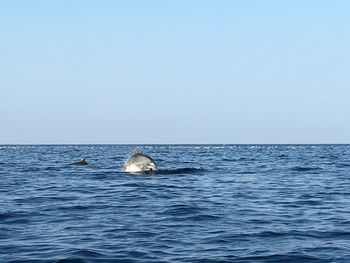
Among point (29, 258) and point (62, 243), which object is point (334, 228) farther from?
point (29, 258)

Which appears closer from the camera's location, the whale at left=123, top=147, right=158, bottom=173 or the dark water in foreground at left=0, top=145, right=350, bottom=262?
the dark water in foreground at left=0, top=145, right=350, bottom=262

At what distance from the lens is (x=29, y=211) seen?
1417 centimetres

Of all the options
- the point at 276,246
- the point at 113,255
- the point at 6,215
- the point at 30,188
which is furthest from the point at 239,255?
the point at 30,188

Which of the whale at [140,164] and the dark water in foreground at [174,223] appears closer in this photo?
the dark water in foreground at [174,223]

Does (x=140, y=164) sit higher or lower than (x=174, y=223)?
higher

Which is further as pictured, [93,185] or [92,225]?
[93,185]

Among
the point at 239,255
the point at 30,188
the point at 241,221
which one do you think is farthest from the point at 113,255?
the point at 30,188

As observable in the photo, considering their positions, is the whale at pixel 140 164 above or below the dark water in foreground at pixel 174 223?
above

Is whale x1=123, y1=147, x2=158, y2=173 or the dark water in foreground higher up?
whale x1=123, y1=147, x2=158, y2=173

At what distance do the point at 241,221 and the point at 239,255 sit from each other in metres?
3.58

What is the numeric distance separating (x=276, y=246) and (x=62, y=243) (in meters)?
4.27

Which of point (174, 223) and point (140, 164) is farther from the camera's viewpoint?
point (140, 164)

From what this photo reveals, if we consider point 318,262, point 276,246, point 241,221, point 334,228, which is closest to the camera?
point 318,262

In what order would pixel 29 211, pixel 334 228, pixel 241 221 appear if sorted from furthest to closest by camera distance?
1. pixel 29 211
2. pixel 241 221
3. pixel 334 228
